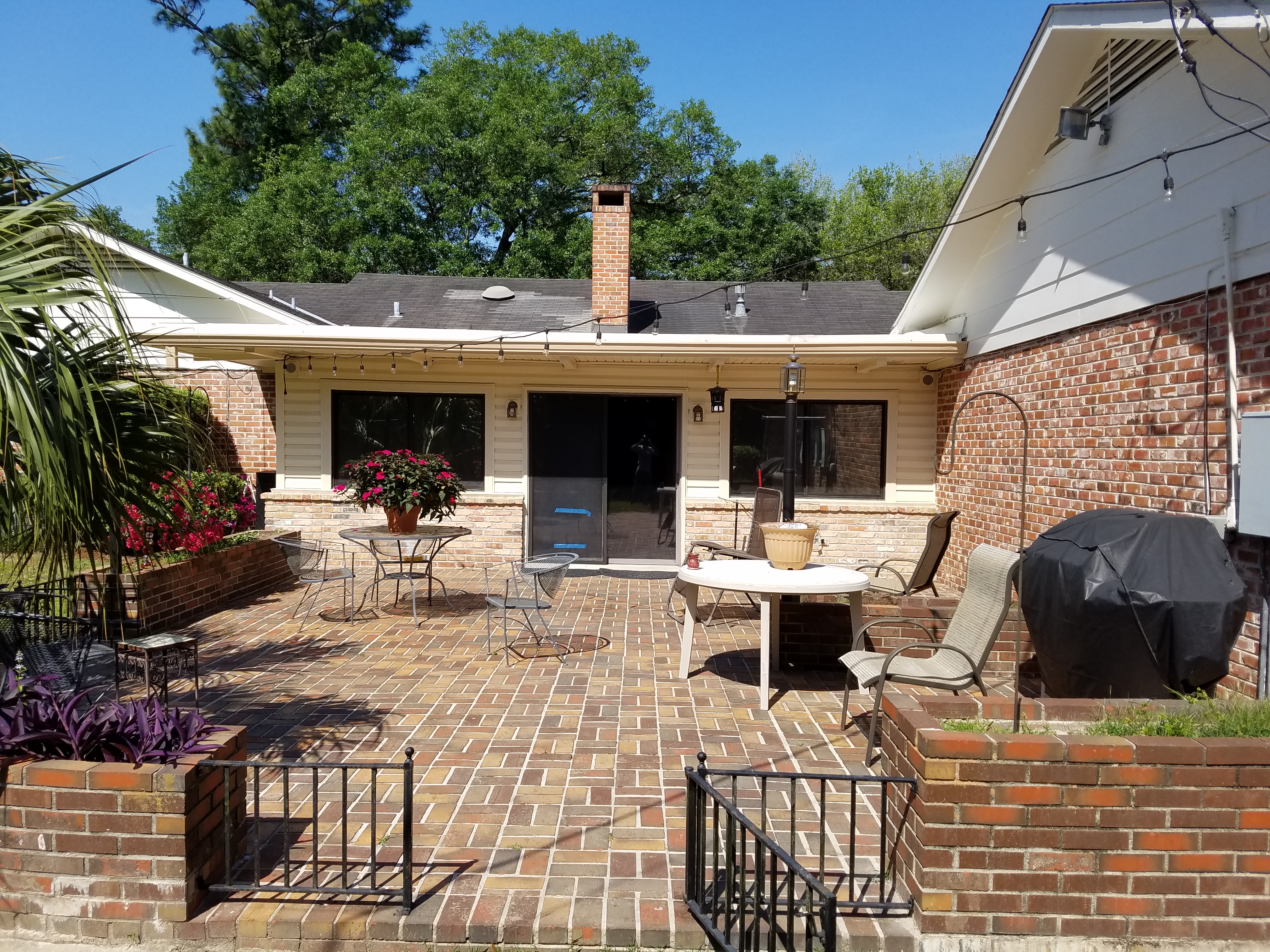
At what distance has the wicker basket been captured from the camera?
5.46 m

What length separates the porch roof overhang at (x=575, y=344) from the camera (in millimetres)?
8609

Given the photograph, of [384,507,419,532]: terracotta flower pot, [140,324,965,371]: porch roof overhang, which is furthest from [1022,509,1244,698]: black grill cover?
[384,507,419,532]: terracotta flower pot

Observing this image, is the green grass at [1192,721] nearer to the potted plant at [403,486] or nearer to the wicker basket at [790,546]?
the wicker basket at [790,546]

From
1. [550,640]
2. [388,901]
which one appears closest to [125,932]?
[388,901]

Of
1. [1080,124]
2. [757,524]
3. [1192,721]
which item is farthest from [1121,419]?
[757,524]

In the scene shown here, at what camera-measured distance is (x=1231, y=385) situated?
13.6 feet

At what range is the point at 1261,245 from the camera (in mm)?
3971

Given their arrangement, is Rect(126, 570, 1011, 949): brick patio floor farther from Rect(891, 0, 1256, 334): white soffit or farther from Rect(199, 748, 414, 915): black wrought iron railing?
Rect(891, 0, 1256, 334): white soffit

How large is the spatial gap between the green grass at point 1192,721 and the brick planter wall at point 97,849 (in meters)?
Result: 3.18

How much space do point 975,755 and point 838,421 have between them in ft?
25.6

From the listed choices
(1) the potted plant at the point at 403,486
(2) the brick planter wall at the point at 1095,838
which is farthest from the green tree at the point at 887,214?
(2) the brick planter wall at the point at 1095,838

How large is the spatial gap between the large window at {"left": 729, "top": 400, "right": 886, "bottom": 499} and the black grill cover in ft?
19.5

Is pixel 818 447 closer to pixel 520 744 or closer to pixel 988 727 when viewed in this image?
pixel 520 744

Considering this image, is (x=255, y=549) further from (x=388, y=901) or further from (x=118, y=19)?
(x=118, y=19)
